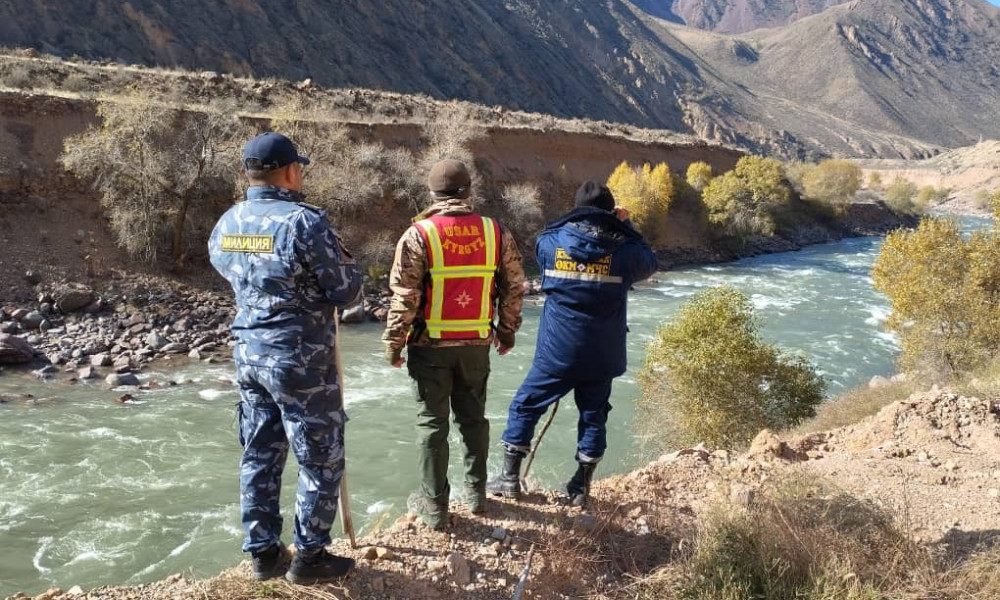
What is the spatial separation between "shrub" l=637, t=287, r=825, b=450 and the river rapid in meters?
0.89

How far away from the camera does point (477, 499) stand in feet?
12.0

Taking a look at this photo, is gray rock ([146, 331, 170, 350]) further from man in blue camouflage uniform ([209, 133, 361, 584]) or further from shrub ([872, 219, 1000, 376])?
shrub ([872, 219, 1000, 376])

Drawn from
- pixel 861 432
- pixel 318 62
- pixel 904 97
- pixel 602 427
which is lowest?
pixel 861 432

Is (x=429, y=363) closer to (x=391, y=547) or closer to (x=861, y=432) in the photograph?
(x=391, y=547)

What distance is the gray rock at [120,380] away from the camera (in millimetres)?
11898

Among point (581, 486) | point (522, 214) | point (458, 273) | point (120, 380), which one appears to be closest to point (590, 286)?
point (458, 273)

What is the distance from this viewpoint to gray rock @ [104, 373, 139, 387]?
11898 millimetres

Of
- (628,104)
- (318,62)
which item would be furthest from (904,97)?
(318,62)

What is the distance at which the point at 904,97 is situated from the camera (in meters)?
152

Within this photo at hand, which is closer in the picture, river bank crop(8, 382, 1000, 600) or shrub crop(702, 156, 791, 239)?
river bank crop(8, 382, 1000, 600)

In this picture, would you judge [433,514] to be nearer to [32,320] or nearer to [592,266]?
[592,266]

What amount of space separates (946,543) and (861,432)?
3063mm

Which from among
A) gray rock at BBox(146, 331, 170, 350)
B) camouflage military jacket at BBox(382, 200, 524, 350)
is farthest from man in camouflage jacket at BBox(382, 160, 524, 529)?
gray rock at BBox(146, 331, 170, 350)

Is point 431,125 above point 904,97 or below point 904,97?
below
